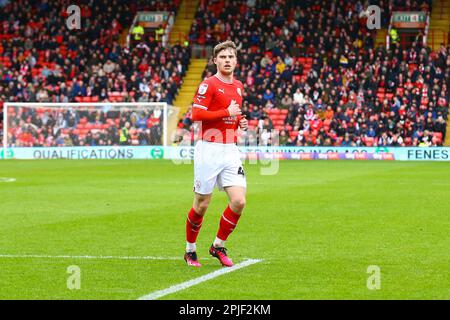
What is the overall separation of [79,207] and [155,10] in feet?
123

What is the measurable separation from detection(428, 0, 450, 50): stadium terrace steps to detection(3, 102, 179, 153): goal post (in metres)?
15.1

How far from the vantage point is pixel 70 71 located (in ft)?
161

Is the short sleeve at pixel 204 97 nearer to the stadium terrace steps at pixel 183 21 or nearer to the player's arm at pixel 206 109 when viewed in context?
the player's arm at pixel 206 109

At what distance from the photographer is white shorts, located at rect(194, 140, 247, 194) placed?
10500mm

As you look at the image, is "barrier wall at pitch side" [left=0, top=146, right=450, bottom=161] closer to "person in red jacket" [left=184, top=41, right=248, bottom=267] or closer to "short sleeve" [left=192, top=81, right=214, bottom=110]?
"person in red jacket" [left=184, top=41, right=248, bottom=267]

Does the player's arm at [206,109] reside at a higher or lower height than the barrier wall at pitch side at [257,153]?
higher

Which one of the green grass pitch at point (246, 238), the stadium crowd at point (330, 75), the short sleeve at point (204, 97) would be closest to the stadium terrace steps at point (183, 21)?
the stadium crowd at point (330, 75)

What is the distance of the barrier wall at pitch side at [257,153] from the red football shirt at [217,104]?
97.6 feet

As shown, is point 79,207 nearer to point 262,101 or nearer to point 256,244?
point 256,244

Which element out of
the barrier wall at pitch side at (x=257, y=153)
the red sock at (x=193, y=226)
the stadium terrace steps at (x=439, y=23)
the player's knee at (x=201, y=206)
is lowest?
the barrier wall at pitch side at (x=257, y=153)

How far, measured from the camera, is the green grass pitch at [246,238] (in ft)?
29.8

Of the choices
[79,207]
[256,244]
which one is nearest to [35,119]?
[79,207]

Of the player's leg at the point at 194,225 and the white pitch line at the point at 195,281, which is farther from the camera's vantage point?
the player's leg at the point at 194,225

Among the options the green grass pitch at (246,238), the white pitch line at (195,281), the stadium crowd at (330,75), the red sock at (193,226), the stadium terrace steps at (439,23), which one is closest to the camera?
the white pitch line at (195,281)
